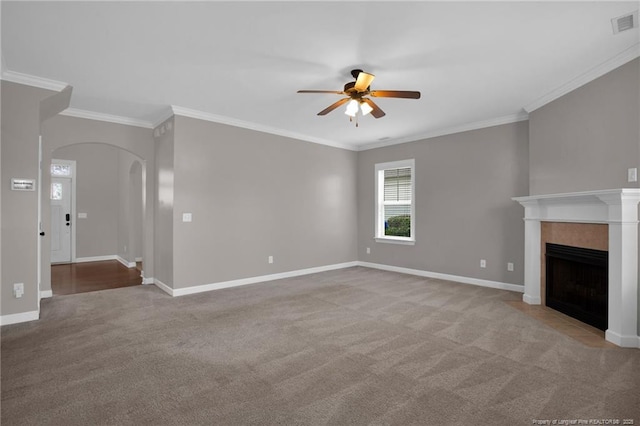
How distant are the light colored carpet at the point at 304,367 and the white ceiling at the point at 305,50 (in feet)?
8.84

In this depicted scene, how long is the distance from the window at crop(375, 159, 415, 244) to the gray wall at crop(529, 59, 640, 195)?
2.28 metres

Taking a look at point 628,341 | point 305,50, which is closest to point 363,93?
point 305,50

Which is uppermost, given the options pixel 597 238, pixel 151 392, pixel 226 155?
pixel 226 155

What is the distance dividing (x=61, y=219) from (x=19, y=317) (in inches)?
194

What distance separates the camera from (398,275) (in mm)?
6023

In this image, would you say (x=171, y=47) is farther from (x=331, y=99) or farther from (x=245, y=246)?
(x=245, y=246)

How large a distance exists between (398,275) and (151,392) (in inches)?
184

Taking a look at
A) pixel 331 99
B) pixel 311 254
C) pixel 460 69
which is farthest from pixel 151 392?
pixel 311 254

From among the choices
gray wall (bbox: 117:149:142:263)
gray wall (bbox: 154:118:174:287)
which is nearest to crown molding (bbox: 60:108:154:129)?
gray wall (bbox: 154:118:174:287)

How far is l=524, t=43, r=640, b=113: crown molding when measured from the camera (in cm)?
292

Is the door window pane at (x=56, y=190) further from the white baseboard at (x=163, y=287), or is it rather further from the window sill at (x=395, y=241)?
the window sill at (x=395, y=241)

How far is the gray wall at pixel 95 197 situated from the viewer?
7.68 meters

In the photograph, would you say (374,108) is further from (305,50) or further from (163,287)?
(163,287)

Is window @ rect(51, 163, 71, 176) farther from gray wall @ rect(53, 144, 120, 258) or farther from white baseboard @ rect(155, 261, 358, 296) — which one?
white baseboard @ rect(155, 261, 358, 296)
